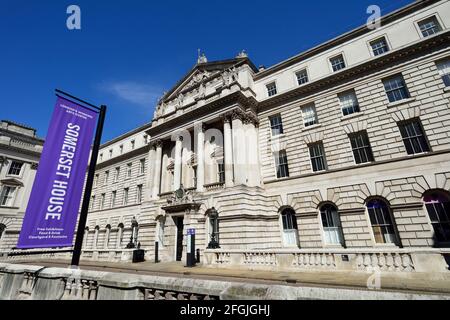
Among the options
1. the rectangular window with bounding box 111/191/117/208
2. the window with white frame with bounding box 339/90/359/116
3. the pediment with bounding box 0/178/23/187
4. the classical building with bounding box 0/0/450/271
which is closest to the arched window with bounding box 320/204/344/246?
the classical building with bounding box 0/0/450/271

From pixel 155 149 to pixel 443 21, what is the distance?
27470mm

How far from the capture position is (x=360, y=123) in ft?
56.5

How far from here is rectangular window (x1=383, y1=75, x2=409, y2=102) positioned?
650 inches

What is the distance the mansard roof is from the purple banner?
18985 mm

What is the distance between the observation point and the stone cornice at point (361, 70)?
623 inches

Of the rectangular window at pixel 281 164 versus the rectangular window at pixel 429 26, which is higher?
the rectangular window at pixel 429 26

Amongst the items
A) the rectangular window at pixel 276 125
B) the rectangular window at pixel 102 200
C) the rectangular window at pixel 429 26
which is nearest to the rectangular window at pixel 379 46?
the rectangular window at pixel 429 26

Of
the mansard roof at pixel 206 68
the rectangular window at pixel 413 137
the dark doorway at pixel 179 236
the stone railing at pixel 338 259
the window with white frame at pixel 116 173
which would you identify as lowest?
the stone railing at pixel 338 259

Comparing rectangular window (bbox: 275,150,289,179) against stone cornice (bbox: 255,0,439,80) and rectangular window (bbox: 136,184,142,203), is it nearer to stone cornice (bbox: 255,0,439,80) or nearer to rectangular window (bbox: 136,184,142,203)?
stone cornice (bbox: 255,0,439,80)

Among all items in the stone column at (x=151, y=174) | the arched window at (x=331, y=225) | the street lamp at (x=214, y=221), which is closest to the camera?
the arched window at (x=331, y=225)

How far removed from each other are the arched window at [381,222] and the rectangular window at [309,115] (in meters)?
7.89

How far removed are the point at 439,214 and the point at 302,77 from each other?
14.9m

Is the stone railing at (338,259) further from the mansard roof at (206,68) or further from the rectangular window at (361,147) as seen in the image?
the mansard roof at (206,68)
